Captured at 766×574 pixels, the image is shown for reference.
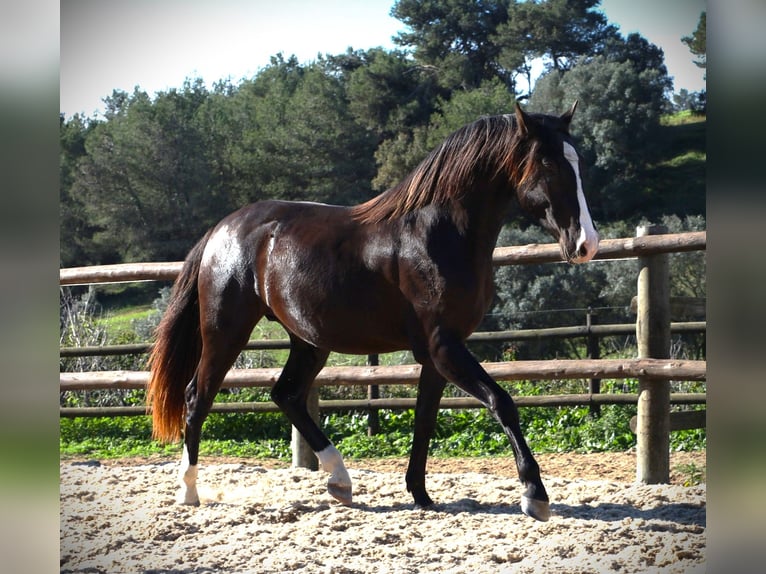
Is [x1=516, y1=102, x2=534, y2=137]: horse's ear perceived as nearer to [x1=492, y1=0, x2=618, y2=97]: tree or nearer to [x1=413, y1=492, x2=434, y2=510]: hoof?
[x1=413, y1=492, x2=434, y2=510]: hoof

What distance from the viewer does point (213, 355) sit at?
14.0 feet

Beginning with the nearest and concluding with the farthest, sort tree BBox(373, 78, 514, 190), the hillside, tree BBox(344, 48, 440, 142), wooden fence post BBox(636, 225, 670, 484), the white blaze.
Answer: the white blaze
wooden fence post BBox(636, 225, 670, 484)
tree BBox(373, 78, 514, 190)
the hillside
tree BBox(344, 48, 440, 142)

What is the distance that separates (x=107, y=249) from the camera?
1250cm

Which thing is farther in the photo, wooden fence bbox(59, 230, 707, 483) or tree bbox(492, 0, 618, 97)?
tree bbox(492, 0, 618, 97)

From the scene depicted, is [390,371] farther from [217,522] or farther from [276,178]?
[276,178]

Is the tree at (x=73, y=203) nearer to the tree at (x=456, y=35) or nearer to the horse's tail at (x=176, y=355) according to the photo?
the tree at (x=456, y=35)

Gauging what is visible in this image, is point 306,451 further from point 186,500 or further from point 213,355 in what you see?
point 213,355

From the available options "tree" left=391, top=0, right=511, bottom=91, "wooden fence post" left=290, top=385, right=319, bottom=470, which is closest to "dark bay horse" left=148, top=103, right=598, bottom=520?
"wooden fence post" left=290, top=385, right=319, bottom=470

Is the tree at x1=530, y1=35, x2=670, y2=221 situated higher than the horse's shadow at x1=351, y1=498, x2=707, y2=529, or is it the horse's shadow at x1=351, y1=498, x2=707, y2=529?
the tree at x1=530, y1=35, x2=670, y2=221

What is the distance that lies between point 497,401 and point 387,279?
84 centimetres

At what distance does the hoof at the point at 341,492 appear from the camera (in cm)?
407

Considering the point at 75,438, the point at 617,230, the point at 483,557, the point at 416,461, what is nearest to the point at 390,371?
the point at 416,461

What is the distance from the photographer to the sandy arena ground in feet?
10.7

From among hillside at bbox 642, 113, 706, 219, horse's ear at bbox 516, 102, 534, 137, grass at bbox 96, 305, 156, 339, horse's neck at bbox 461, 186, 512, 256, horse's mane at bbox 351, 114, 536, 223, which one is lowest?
grass at bbox 96, 305, 156, 339
